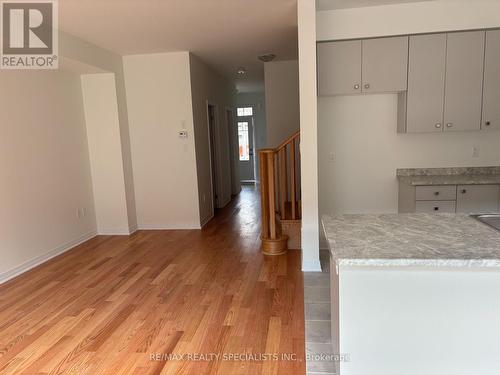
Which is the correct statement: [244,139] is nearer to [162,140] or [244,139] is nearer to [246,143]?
[246,143]

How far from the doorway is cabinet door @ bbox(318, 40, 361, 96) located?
6041 mm

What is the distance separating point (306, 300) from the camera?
2770mm

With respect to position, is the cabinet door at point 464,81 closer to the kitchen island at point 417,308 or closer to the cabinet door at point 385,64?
the cabinet door at point 385,64

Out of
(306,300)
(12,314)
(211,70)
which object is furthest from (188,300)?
(211,70)

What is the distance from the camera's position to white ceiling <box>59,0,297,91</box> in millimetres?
3062

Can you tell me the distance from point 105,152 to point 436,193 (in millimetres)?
4103

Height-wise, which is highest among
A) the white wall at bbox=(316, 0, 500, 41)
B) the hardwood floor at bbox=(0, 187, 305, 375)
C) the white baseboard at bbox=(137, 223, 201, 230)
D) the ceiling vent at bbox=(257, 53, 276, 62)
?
the ceiling vent at bbox=(257, 53, 276, 62)

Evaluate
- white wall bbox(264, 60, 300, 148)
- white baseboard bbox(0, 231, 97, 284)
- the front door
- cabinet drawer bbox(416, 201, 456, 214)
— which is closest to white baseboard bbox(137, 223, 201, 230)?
white baseboard bbox(0, 231, 97, 284)

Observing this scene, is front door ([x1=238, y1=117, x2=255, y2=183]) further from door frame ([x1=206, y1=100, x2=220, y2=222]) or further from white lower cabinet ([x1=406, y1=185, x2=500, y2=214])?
white lower cabinet ([x1=406, y1=185, x2=500, y2=214])

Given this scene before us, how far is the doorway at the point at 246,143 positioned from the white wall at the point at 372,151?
5.75 metres

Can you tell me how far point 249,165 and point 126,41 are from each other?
601cm

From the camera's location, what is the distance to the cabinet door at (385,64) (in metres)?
3.37

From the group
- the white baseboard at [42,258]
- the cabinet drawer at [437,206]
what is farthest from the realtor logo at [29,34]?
the cabinet drawer at [437,206]

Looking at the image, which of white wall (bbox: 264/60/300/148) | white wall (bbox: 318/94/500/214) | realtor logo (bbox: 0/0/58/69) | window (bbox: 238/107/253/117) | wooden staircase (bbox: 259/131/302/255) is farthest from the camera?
window (bbox: 238/107/253/117)
